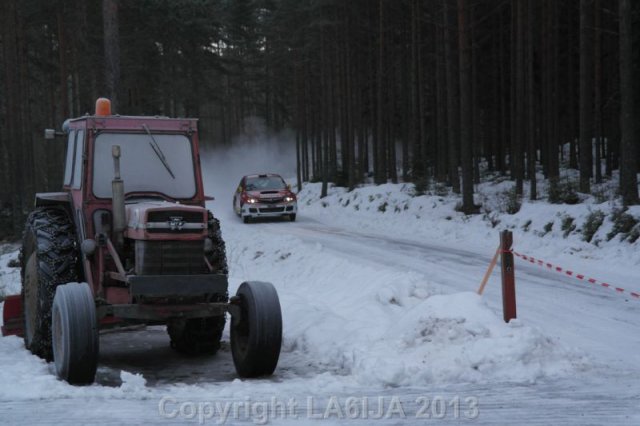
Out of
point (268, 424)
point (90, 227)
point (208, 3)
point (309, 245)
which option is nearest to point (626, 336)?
point (268, 424)

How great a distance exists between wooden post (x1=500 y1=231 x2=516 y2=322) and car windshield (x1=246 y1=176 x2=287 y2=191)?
18.4 metres

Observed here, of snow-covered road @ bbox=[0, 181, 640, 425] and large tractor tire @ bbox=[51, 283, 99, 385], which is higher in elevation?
large tractor tire @ bbox=[51, 283, 99, 385]

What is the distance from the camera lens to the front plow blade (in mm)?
9023

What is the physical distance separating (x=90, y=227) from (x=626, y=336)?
6.45m

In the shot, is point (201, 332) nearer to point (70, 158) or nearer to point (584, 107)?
point (70, 158)

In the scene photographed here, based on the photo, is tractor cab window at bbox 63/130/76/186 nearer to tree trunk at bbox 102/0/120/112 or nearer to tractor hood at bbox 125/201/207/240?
tractor hood at bbox 125/201/207/240

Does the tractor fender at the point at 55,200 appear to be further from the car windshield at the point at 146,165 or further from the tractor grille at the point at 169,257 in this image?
the tractor grille at the point at 169,257

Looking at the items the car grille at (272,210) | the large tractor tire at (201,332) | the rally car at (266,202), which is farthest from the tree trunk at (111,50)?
the large tractor tire at (201,332)

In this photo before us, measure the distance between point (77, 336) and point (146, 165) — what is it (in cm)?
239

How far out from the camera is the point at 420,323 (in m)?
7.43

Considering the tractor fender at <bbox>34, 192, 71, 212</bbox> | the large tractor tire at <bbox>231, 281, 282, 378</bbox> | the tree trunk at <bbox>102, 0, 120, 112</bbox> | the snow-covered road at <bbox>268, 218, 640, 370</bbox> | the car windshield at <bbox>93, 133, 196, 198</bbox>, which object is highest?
the tree trunk at <bbox>102, 0, 120, 112</bbox>

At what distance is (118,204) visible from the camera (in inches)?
281

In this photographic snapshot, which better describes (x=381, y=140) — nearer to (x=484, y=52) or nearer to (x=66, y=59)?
(x=484, y=52)

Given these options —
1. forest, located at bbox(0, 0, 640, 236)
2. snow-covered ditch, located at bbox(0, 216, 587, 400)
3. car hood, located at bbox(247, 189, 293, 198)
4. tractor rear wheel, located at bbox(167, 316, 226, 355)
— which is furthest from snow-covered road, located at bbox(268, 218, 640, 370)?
car hood, located at bbox(247, 189, 293, 198)
